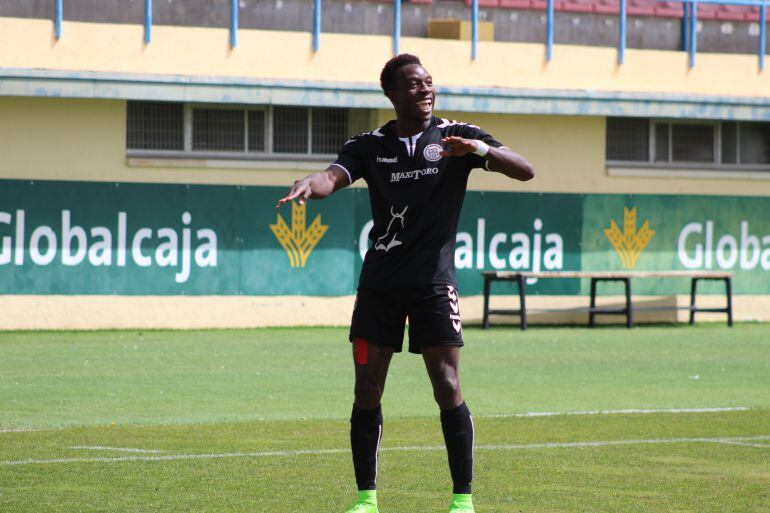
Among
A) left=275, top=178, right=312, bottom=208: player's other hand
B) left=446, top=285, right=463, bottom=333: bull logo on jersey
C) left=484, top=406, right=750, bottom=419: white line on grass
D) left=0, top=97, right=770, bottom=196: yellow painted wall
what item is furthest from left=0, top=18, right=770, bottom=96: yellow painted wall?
left=275, top=178, right=312, bottom=208: player's other hand

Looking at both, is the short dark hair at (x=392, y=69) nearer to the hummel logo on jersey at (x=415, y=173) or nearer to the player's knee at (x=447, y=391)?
the hummel logo on jersey at (x=415, y=173)

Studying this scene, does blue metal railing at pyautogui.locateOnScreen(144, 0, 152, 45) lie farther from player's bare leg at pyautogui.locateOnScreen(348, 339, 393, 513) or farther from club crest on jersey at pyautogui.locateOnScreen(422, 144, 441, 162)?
player's bare leg at pyautogui.locateOnScreen(348, 339, 393, 513)

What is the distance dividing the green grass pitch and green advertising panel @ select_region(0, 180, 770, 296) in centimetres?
228

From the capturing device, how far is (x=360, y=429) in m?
6.79

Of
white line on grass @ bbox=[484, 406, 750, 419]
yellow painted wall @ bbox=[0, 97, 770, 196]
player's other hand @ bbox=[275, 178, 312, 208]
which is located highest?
yellow painted wall @ bbox=[0, 97, 770, 196]

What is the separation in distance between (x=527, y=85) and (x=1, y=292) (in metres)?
9.20

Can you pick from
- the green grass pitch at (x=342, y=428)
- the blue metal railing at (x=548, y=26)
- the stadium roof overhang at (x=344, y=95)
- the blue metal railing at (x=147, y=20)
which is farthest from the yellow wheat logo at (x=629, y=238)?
the blue metal railing at (x=147, y=20)

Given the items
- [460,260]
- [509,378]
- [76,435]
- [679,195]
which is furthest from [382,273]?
[679,195]

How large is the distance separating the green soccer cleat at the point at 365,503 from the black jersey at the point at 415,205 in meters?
0.98

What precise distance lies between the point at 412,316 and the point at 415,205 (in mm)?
524

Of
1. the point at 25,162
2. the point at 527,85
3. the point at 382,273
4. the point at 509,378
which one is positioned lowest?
the point at 509,378

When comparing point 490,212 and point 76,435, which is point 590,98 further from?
point 76,435

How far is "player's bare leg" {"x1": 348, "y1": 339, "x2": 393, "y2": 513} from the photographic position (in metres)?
6.71

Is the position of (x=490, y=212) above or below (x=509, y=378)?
above
